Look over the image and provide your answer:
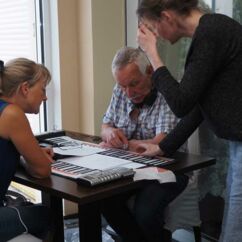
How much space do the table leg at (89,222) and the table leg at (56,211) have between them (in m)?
0.34

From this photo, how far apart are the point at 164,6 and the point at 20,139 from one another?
2.21 ft

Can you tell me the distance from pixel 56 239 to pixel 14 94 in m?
0.74

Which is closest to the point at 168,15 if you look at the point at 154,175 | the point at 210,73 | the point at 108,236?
the point at 210,73

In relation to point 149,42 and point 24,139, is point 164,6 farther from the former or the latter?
point 24,139

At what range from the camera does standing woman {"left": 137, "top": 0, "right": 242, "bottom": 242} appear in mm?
1392

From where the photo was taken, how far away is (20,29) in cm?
296

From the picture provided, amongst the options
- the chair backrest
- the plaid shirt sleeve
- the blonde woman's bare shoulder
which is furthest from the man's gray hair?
the chair backrest

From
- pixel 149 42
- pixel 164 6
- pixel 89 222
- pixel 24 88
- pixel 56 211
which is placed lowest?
pixel 56 211

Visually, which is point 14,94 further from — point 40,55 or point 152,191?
point 40,55

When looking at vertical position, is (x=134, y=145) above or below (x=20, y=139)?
below

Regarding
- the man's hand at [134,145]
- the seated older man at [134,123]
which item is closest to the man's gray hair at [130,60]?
the seated older man at [134,123]

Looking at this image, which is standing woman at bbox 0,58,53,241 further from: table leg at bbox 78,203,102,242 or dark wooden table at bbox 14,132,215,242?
table leg at bbox 78,203,102,242

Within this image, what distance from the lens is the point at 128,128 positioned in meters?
2.31

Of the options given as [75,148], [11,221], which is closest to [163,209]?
[75,148]
